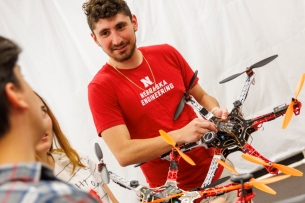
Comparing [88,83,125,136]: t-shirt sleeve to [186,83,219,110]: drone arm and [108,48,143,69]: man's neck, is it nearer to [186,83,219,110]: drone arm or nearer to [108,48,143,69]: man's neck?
[108,48,143,69]: man's neck

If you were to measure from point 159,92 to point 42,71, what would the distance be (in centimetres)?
138

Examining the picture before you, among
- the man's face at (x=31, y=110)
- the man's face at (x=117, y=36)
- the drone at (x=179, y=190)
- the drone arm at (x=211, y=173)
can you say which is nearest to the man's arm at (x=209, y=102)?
the drone arm at (x=211, y=173)

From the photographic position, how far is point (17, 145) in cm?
52

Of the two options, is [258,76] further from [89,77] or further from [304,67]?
[89,77]

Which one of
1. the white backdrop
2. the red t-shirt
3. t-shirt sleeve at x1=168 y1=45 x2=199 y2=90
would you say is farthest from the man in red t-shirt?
the white backdrop

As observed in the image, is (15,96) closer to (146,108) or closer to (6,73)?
(6,73)

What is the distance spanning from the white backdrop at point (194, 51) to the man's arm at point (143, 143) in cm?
116

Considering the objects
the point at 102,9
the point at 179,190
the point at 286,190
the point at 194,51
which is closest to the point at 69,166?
the point at 179,190

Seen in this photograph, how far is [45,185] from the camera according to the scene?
46 centimetres

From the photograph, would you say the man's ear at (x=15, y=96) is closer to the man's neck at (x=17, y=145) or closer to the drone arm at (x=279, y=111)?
the man's neck at (x=17, y=145)

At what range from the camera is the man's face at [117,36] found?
1.36 m

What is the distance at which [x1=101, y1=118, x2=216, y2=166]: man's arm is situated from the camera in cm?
128

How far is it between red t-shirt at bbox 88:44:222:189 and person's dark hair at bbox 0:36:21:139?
807mm

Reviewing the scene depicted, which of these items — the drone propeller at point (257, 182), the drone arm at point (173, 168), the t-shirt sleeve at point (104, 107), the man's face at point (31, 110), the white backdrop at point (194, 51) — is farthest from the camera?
the white backdrop at point (194, 51)
